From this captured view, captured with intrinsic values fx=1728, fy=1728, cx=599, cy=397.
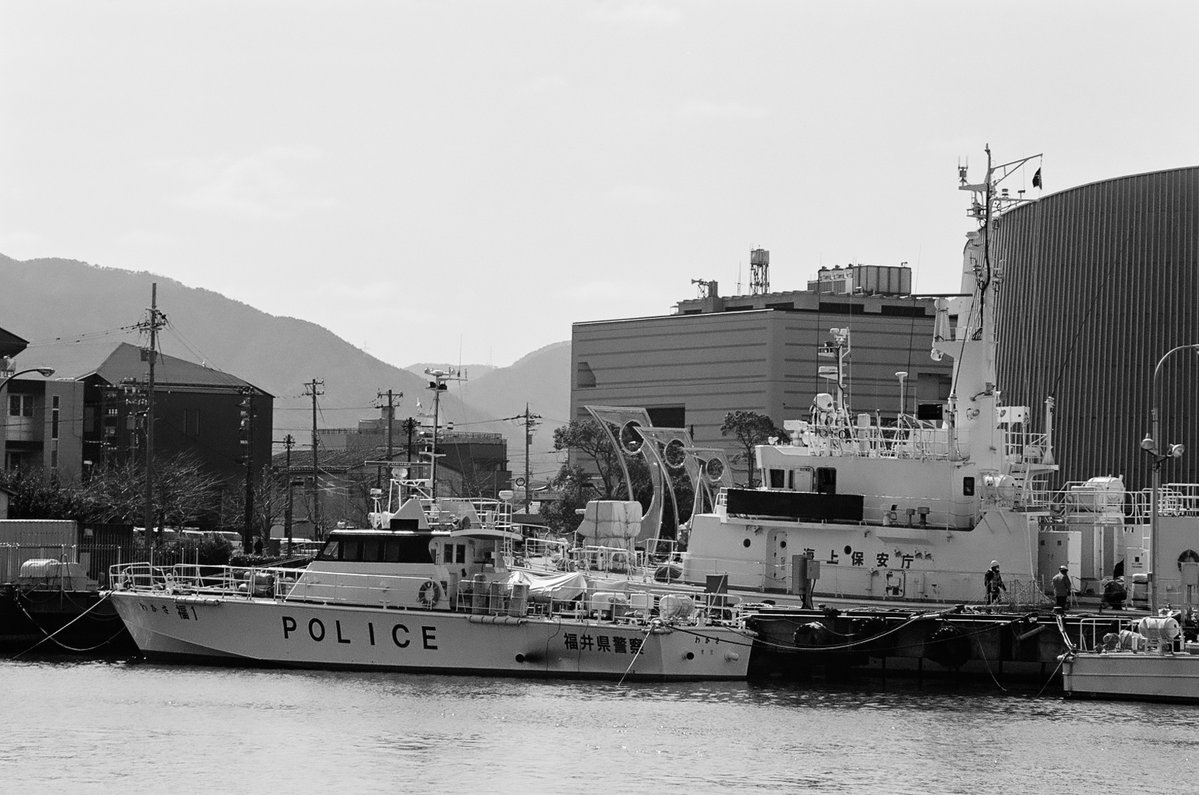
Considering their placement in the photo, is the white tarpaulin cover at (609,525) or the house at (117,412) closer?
the white tarpaulin cover at (609,525)

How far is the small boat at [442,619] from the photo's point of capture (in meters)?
41.6

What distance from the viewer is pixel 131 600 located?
44281 mm

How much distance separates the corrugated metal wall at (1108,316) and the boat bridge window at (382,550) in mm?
62830

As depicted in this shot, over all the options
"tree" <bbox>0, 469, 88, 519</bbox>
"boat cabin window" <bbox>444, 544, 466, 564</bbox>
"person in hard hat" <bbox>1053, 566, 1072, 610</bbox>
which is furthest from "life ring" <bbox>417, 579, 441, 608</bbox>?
"tree" <bbox>0, 469, 88, 519</bbox>

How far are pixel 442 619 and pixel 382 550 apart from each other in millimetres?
2462

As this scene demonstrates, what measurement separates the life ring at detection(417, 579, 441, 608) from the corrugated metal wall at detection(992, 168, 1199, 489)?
63232 mm

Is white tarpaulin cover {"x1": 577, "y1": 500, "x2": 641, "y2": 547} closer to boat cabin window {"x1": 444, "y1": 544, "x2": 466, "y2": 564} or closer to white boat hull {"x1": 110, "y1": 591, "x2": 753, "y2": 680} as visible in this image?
boat cabin window {"x1": 444, "y1": 544, "x2": 466, "y2": 564}

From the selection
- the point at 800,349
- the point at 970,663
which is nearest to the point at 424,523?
the point at 970,663

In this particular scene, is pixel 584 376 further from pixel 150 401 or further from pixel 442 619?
pixel 442 619

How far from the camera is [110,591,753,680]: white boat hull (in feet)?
136

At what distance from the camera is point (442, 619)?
41844 millimetres

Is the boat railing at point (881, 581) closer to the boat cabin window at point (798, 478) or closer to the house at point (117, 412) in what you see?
the boat cabin window at point (798, 478)

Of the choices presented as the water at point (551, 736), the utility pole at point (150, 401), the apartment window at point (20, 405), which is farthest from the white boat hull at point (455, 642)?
the apartment window at point (20, 405)

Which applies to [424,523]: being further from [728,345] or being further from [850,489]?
[728,345]
